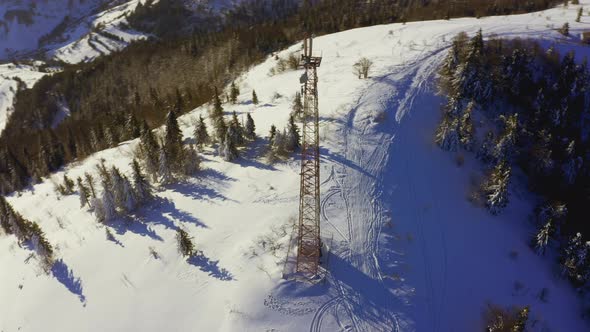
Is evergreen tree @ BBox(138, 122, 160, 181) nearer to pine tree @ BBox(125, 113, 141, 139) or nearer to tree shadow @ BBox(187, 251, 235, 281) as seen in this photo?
tree shadow @ BBox(187, 251, 235, 281)

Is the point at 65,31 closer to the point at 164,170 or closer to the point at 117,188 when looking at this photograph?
the point at 164,170

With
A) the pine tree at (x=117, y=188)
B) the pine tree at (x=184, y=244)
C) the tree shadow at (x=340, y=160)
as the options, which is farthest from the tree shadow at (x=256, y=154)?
the pine tree at (x=117, y=188)

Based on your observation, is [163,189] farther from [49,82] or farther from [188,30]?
[188,30]

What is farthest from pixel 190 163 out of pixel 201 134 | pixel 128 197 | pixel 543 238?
pixel 543 238

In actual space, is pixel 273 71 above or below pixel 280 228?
above

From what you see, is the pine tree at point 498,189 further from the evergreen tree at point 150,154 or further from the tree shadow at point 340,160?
the evergreen tree at point 150,154

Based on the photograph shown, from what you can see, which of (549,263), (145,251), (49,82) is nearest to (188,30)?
(49,82)
